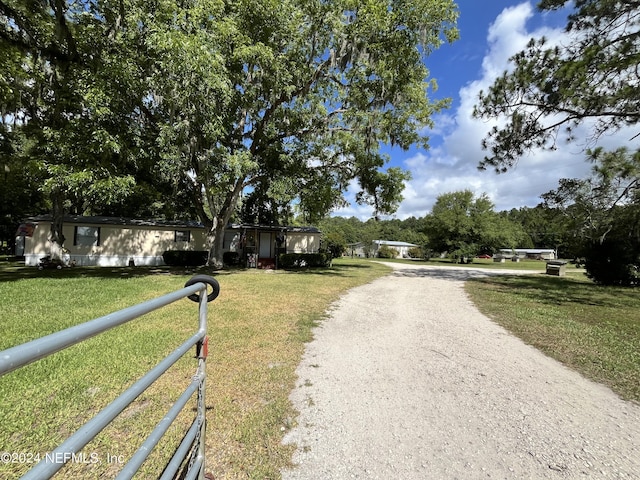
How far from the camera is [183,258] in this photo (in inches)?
731

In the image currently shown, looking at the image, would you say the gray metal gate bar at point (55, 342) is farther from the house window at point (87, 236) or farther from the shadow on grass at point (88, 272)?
the house window at point (87, 236)

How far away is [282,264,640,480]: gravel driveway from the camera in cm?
229

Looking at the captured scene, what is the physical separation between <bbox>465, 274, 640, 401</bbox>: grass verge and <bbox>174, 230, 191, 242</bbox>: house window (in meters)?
16.4

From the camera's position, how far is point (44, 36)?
1058cm

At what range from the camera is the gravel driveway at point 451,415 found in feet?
7.50

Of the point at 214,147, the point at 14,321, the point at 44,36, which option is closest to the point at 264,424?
the point at 14,321

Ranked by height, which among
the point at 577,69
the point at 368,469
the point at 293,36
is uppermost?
the point at 293,36

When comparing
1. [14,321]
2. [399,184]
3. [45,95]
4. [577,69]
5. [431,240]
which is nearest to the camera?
[14,321]

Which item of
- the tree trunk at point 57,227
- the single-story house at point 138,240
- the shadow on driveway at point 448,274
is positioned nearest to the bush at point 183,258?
the single-story house at point 138,240

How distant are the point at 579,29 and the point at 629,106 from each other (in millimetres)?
2529

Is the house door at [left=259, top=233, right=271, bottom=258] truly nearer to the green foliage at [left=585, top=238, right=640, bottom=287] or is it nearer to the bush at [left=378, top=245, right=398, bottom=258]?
the green foliage at [left=585, top=238, right=640, bottom=287]

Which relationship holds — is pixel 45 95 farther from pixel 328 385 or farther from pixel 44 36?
pixel 328 385

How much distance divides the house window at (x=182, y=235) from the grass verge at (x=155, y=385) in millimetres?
13201

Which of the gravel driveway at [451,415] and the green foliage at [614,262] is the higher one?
the green foliage at [614,262]
